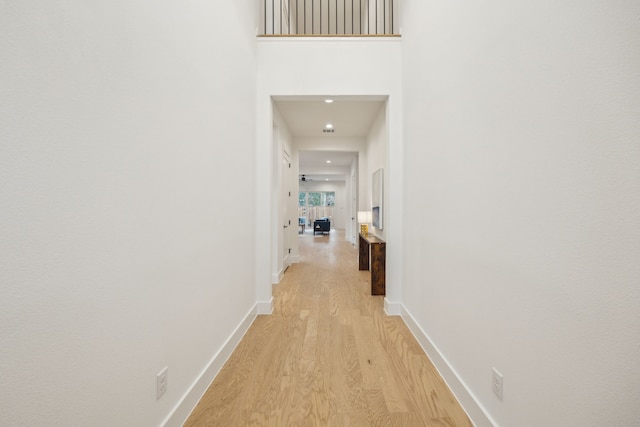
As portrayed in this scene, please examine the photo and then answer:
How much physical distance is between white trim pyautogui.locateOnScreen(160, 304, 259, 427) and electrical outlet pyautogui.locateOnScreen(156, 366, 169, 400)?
5.9 inches

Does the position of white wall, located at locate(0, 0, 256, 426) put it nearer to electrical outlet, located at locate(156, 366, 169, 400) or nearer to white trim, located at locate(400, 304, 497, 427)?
electrical outlet, located at locate(156, 366, 169, 400)

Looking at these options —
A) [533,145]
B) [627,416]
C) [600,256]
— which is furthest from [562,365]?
[533,145]

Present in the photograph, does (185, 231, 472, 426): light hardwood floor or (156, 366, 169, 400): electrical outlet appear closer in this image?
(156, 366, 169, 400): electrical outlet

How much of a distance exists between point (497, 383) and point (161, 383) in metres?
1.58

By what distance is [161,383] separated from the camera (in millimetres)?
1284

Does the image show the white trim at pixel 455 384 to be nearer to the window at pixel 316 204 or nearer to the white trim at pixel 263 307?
the white trim at pixel 263 307

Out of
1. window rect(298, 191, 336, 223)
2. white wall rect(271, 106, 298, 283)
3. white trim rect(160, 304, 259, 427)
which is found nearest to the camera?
white trim rect(160, 304, 259, 427)

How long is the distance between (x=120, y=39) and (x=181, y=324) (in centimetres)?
132

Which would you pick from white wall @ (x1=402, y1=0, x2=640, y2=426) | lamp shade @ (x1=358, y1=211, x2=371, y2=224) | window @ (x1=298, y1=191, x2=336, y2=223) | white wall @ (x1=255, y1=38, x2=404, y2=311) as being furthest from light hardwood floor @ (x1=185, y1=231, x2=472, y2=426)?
window @ (x1=298, y1=191, x2=336, y2=223)

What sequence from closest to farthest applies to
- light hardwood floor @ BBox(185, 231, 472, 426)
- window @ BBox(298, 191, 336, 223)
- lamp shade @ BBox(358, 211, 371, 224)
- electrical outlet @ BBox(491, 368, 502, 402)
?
electrical outlet @ BBox(491, 368, 502, 402), light hardwood floor @ BBox(185, 231, 472, 426), lamp shade @ BBox(358, 211, 371, 224), window @ BBox(298, 191, 336, 223)

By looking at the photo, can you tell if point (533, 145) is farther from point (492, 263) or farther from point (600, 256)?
point (492, 263)

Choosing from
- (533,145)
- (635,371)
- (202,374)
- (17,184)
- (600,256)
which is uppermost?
(533,145)

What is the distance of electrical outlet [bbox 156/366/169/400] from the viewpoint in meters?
1.26

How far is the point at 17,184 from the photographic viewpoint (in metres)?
0.71
